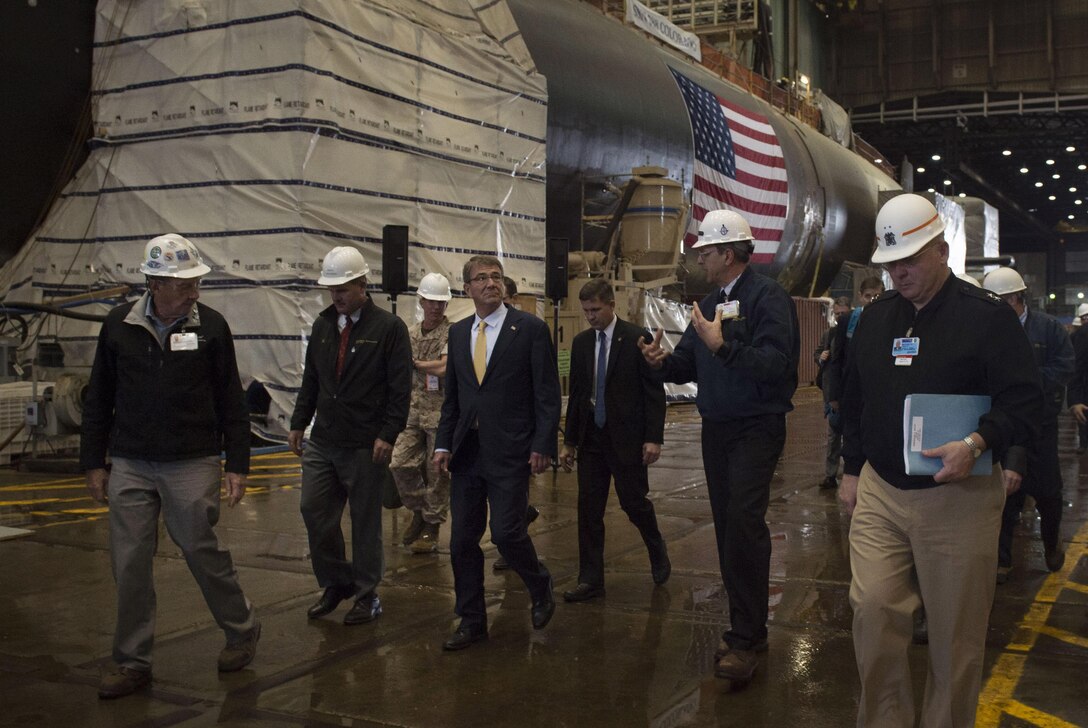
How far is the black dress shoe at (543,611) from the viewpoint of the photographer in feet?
16.8

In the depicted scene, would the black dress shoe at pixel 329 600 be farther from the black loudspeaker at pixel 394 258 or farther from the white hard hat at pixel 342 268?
the black loudspeaker at pixel 394 258

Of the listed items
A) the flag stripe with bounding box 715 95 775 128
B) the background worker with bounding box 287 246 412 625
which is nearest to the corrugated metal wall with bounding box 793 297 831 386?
the flag stripe with bounding box 715 95 775 128

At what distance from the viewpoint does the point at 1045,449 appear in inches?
239

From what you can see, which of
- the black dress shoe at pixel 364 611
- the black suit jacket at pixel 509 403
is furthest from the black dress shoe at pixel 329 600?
the black suit jacket at pixel 509 403

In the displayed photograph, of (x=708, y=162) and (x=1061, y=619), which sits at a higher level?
(x=708, y=162)

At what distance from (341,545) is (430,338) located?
223cm

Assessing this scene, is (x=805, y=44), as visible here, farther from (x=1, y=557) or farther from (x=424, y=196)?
(x=1, y=557)

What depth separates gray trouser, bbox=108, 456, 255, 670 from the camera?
171 inches

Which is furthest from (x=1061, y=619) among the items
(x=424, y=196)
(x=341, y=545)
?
(x=424, y=196)

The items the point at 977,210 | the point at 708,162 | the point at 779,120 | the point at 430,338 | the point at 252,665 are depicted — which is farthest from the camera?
the point at 977,210

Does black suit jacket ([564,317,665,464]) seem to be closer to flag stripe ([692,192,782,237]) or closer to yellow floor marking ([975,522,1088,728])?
yellow floor marking ([975,522,1088,728])

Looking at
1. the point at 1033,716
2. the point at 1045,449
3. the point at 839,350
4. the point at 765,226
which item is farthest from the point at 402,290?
the point at 765,226

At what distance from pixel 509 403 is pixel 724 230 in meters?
1.29

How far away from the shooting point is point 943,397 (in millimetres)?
3191
